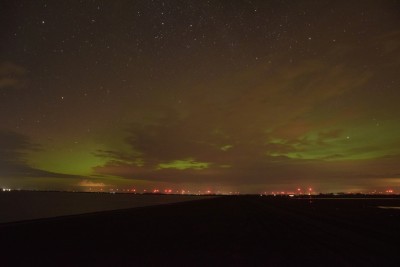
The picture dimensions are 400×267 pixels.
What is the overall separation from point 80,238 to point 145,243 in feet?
14.0

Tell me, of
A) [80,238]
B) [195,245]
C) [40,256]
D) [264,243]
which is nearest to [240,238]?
[264,243]

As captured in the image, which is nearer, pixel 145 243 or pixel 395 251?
pixel 395 251

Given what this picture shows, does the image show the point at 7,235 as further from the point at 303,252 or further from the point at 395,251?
the point at 395,251

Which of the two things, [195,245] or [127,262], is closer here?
[127,262]

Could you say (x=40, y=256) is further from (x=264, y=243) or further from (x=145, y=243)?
(x=264, y=243)

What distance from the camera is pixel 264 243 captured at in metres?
18.9

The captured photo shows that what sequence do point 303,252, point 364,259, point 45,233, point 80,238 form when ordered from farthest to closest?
point 45,233, point 80,238, point 303,252, point 364,259

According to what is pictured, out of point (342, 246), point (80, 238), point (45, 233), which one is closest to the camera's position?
point (342, 246)

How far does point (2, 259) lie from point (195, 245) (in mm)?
8564

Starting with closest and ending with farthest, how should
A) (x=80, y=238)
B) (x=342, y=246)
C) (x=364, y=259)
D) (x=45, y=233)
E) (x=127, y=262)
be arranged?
(x=127, y=262), (x=364, y=259), (x=342, y=246), (x=80, y=238), (x=45, y=233)

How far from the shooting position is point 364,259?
14.5 metres

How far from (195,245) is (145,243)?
8.55ft

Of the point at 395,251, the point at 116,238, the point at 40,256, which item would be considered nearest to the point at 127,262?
the point at 40,256

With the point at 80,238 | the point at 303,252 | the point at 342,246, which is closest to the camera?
the point at 303,252
